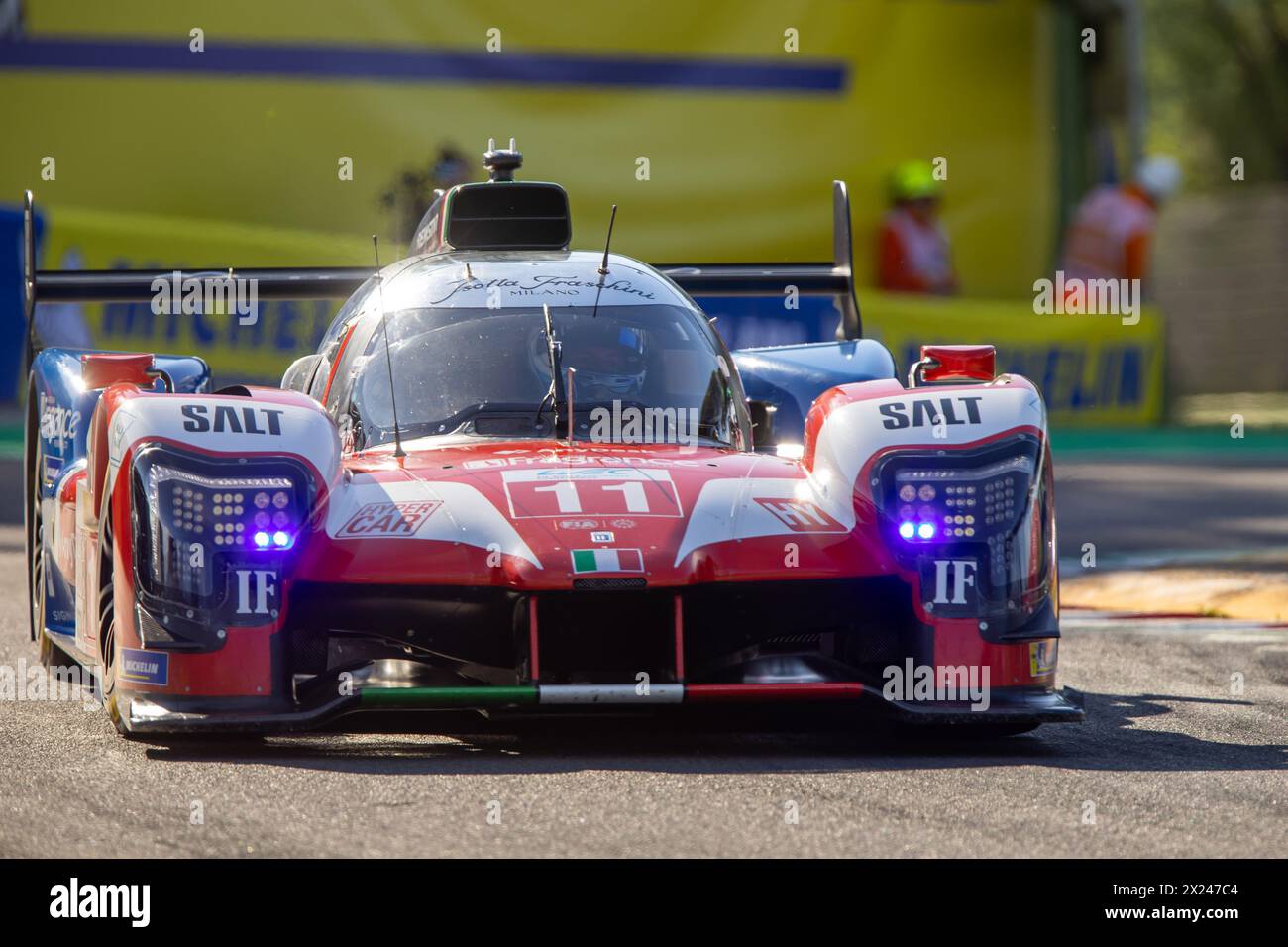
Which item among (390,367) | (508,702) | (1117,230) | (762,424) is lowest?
(508,702)

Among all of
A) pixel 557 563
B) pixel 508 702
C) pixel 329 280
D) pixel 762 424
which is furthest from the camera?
pixel 329 280

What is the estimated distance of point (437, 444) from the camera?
6387 mm

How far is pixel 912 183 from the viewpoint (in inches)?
791

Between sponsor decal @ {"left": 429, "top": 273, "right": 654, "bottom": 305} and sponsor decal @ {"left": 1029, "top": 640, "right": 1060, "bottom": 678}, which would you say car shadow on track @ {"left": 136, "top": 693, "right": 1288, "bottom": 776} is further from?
sponsor decal @ {"left": 429, "top": 273, "right": 654, "bottom": 305}

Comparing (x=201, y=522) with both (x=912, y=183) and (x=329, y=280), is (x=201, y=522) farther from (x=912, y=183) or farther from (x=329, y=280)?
(x=912, y=183)

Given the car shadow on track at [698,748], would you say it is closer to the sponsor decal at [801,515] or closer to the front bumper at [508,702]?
the front bumper at [508,702]

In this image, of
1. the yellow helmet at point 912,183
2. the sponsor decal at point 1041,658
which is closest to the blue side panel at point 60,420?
the sponsor decal at point 1041,658

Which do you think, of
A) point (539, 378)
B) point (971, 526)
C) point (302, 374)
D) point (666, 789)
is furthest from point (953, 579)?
point (302, 374)

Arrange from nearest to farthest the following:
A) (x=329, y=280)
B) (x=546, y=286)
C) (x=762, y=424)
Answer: (x=546, y=286) → (x=762, y=424) → (x=329, y=280)

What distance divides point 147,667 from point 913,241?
15.4 metres

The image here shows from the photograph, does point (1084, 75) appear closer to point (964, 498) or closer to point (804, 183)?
point (804, 183)

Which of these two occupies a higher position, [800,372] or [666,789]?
[800,372]

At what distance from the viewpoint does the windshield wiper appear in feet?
21.5

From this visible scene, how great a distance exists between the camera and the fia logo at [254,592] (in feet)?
17.9
